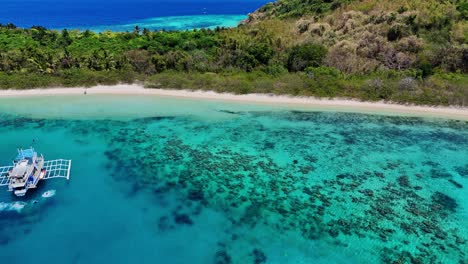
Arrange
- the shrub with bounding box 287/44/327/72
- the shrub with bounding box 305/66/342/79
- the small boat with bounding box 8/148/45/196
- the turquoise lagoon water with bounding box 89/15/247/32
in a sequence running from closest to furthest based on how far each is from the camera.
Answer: the small boat with bounding box 8/148/45/196, the shrub with bounding box 305/66/342/79, the shrub with bounding box 287/44/327/72, the turquoise lagoon water with bounding box 89/15/247/32

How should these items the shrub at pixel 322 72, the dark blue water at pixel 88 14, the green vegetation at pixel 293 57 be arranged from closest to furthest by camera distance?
the green vegetation at pixel 293 57 → the shrub at pixel 322 72 → the dark blue water at pixel 88 14

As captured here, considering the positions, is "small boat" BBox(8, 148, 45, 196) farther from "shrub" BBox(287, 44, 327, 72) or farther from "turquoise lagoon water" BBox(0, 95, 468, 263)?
"shrub" BBox(287, 44, 327, 72)

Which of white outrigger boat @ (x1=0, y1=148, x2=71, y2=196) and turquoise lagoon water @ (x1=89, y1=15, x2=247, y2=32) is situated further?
turquoise lagoon water @ (x1=89, y1=15, x2=247, y2=32)

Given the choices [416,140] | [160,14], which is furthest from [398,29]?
[160,14]

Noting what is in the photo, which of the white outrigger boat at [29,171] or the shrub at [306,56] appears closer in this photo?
the white outrigger boat at [29,171]

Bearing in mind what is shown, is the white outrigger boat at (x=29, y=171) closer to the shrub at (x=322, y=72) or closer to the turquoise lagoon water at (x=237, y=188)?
the turquoise lagoon water at (x=237, y=188)

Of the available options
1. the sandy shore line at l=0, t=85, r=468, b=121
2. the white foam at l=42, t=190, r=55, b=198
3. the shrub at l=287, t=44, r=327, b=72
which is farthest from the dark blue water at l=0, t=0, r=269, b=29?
the white foam at l=42, t=190, r=55, b=198

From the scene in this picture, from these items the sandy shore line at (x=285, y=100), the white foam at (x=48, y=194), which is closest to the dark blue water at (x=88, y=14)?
the sandy shore line at (x=285, y=100)
